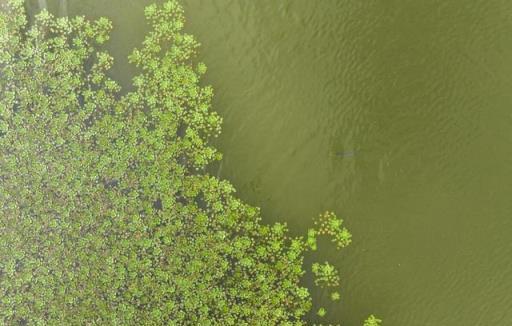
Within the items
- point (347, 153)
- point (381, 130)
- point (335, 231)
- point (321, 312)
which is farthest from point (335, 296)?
point (381, 130)

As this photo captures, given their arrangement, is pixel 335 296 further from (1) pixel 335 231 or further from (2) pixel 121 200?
(2) pixel 121 200

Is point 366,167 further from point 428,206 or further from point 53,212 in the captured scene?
point 53,212

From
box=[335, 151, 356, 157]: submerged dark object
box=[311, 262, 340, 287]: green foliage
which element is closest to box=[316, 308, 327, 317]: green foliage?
box=[311, 262, 340, 287]: green foliage

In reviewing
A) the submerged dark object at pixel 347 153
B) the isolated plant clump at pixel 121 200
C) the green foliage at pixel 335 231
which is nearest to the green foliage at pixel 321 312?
the isolated plant clump at pixel 121 200

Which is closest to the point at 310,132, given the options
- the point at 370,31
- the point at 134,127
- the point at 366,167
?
the point at 366,167

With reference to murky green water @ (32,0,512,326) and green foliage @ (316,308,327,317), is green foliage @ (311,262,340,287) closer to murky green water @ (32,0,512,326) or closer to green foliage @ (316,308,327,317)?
murky green water @ (32,0,512,326)

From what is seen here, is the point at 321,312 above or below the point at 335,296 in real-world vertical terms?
below
